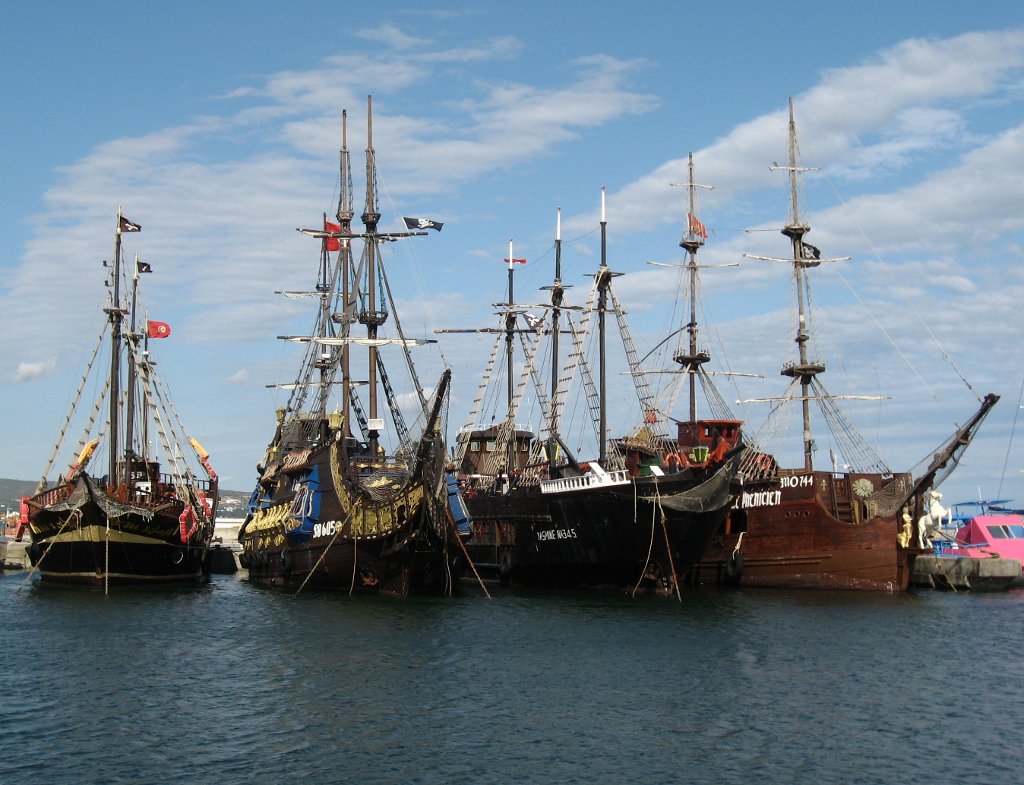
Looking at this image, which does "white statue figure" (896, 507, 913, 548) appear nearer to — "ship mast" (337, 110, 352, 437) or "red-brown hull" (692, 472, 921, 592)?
"red-brown hull" (692, 472, 921, 592)

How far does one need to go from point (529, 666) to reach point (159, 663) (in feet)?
38.3

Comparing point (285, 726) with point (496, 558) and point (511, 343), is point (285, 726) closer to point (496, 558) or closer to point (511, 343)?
point (496, 558)

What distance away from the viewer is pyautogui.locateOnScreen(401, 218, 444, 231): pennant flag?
59562 millimetres

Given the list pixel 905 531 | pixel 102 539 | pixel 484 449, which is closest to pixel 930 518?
pixel 905 531

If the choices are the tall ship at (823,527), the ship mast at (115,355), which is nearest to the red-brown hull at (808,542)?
the tall ship at (823,527)

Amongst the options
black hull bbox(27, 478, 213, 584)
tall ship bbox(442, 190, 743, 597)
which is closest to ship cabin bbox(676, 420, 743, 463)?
tall ship bbox(442, 190, 743, 597)

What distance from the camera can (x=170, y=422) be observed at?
6938cm

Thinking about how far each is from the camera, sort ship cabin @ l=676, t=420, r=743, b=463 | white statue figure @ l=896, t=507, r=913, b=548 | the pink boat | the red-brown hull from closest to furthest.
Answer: the red-brown hull < white statue figure @ l=896, t=507, r=913, b=548 < ship cabin @ l=676, t=420, r=743, b=463 < the pink boat

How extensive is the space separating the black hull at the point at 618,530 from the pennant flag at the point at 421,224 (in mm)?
14726

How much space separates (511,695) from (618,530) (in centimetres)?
2541

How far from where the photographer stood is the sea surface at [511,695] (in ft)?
80.9

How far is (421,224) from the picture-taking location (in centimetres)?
5981

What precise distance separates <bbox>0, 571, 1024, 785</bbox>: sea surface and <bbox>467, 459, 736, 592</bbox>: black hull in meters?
5.07

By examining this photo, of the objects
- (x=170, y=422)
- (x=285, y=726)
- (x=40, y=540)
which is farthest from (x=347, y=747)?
(x=170, y=422)
